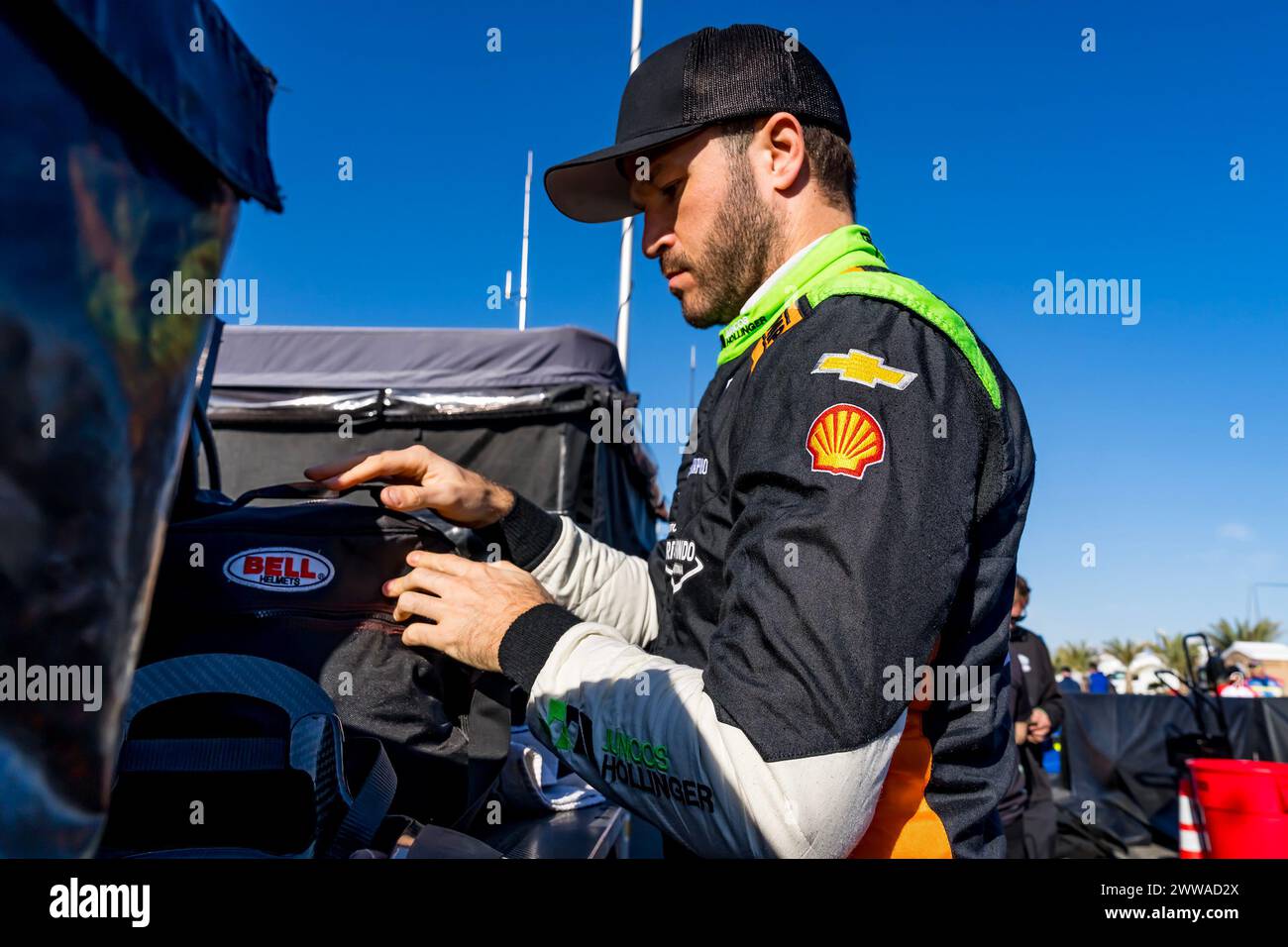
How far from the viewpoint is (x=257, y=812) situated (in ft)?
4.20

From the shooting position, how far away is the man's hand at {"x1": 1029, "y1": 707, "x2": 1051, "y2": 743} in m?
6.11

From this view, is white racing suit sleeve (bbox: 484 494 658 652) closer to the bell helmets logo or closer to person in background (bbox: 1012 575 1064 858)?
the bell helmets logo

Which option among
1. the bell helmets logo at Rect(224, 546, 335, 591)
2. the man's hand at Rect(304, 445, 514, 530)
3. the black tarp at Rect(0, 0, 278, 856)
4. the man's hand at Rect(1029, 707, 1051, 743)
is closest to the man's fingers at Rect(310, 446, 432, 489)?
the man's hand at Rect(304, 445, 514, 530)

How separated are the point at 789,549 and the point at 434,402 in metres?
3.86

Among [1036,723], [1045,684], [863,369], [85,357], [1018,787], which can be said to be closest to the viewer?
[85,357]

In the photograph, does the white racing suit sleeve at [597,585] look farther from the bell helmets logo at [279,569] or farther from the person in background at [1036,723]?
the person in background at [1036,723]

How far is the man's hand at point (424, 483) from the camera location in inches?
75.7

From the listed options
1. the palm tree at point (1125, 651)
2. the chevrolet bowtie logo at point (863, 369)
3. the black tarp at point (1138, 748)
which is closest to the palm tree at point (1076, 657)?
the palm tree at point (1125, 651)

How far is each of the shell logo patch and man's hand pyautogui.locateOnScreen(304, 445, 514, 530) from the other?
1.07 metres

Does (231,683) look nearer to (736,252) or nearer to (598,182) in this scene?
(736,252)

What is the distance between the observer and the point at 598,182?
2033mm

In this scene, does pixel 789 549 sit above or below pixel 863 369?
below

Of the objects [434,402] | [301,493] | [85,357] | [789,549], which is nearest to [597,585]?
[301,493]
